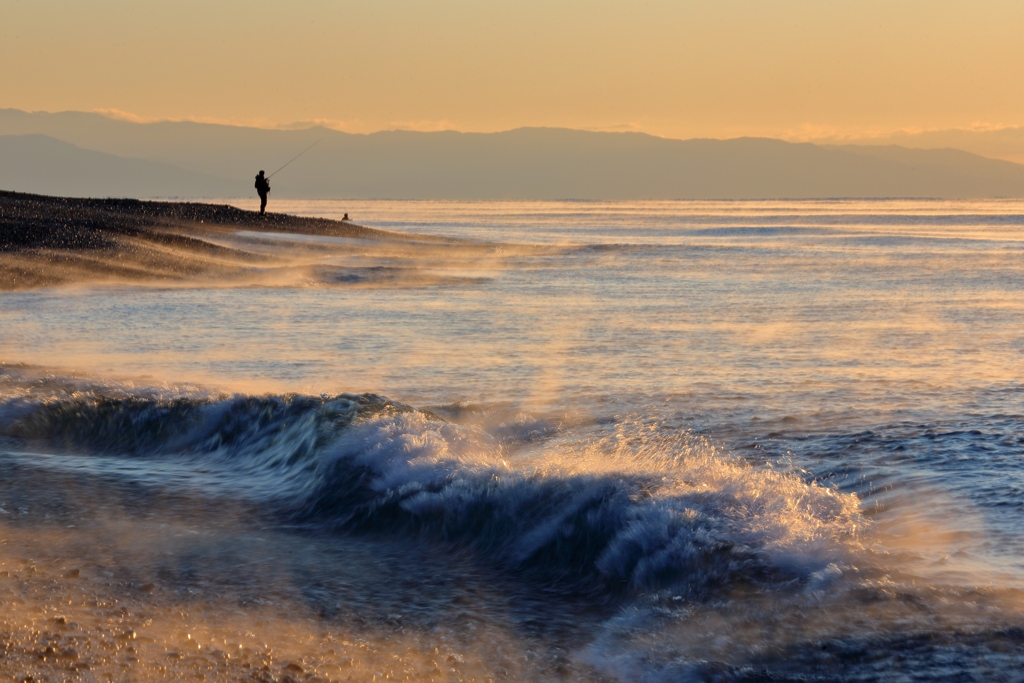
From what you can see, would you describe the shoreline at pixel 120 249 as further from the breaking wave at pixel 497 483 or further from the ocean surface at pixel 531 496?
the breaking wave at pixel 497 483

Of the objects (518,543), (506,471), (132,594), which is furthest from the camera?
(506,471)

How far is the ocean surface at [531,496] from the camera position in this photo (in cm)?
520

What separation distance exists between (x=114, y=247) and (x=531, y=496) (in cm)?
2331

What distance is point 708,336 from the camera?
15961 mm

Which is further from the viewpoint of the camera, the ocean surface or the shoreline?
the shoreline

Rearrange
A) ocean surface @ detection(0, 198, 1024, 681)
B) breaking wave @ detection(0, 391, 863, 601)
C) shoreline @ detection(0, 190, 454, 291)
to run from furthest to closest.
→ shoreline @ detection(0, 190, 454, 291), breaking wave @ detection(0, 391, 863, 601), ocean surface @ detection(0, 198, 1024, 681)

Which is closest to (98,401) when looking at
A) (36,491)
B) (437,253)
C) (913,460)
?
(36,491)

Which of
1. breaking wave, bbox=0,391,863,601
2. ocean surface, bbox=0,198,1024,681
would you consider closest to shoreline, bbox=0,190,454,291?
ocean surface, bbox=0,198,1024,681

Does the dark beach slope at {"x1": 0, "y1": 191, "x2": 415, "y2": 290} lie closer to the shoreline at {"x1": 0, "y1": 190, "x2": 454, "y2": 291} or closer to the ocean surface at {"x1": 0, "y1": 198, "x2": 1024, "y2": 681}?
the shoreline at {"x1": 0, "y1": 190, "x2": 454, "y2": 291}

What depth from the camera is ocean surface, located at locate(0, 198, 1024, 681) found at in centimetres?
520

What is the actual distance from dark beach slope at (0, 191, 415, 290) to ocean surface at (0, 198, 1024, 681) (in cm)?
824

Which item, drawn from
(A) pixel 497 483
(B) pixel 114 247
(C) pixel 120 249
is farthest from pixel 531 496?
(B) pixel 114 247

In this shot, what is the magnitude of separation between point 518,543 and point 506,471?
937mm

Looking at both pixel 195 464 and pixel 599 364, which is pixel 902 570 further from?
pixel 599 364
